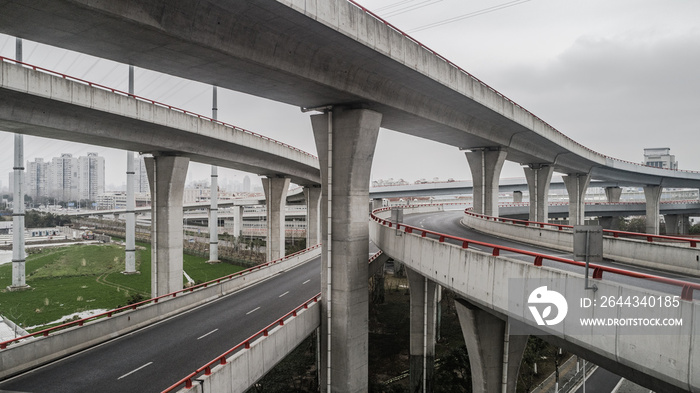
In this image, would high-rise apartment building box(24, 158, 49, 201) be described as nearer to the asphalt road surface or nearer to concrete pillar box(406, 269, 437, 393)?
the asphalt road surface

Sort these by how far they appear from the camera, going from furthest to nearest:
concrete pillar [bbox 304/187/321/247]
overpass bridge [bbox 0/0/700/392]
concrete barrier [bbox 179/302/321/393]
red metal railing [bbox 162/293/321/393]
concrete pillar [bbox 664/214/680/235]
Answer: concrete pillar [bbox 664/214/680/235] → concrete pillar [bbox 304/187/321/247] → concrete barrier [bbox 179/302/321/393] → red metal railing [bbox 162/293/321/393] → overpass bridge [bbox 0/0/700/392]

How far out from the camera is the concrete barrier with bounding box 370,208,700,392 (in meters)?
5.92

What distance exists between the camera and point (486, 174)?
31.6 m

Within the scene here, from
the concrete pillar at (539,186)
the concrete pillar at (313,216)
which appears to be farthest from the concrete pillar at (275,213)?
the concrete pillar at (539,186)

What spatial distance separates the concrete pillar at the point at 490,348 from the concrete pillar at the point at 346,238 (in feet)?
17.6

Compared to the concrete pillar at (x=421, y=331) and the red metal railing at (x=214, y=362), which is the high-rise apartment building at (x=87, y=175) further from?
the red metal railing at (x=214, y=362)

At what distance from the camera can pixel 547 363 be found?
27250mm

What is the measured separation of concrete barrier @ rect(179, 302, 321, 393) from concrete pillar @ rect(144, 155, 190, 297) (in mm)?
15090

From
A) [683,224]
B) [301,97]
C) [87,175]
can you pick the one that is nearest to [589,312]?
[301,97]

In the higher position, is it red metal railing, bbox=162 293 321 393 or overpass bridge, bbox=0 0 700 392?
overpass bridge, bbox=0 0 700 392

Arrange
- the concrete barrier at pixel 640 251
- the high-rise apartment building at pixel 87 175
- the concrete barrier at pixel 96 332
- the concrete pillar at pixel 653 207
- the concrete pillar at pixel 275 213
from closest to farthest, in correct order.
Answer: the concrete barrier at pixel 640 251, the concrete barrier at pixel 96 332, the concrete pillar at pixel 275 213, the concrete pillar at pixel 653 207, the high-rise apartment building at pixel 87 175

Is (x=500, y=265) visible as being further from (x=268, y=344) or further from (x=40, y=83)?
(x=40, y=83)

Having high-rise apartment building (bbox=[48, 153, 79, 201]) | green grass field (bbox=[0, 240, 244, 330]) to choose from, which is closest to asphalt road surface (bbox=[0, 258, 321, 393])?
green grass field (bbox=[0, 240, 244, 330])

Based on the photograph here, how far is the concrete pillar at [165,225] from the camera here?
28.2m
